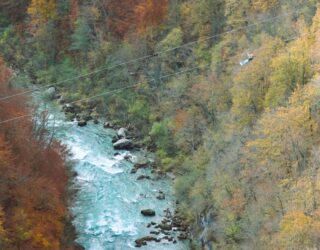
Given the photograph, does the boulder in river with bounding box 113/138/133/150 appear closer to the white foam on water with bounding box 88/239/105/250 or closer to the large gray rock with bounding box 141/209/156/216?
the large gray rock with bounding box 141/209/156/216

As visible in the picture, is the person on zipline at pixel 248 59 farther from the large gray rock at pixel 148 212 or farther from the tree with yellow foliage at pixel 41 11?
the tree with yellow foliage at pixel 41 11

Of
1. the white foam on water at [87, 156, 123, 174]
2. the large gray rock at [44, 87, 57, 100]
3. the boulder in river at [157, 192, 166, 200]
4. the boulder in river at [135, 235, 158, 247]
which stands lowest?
the boulder in river at [157, 192, 166, 200]

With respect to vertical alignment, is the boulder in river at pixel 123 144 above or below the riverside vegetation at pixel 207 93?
below

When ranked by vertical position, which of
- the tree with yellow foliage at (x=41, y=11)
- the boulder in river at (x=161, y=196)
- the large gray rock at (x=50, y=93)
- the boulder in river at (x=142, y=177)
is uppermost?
the tree with yellow foliage at (x=41, y=11)

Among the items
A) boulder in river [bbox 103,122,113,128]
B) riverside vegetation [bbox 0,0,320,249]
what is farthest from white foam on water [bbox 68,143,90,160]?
riverside vegetation [bbox 0,0,320,249]

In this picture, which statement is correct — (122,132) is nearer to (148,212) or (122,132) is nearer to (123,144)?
(123,144)

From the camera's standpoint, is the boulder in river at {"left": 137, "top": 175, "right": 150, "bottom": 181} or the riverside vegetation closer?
the riverside vegetation

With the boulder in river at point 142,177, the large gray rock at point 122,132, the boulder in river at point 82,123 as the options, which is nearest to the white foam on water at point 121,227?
the boulder in river at point 142,177

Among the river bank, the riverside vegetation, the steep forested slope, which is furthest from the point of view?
the river bank
